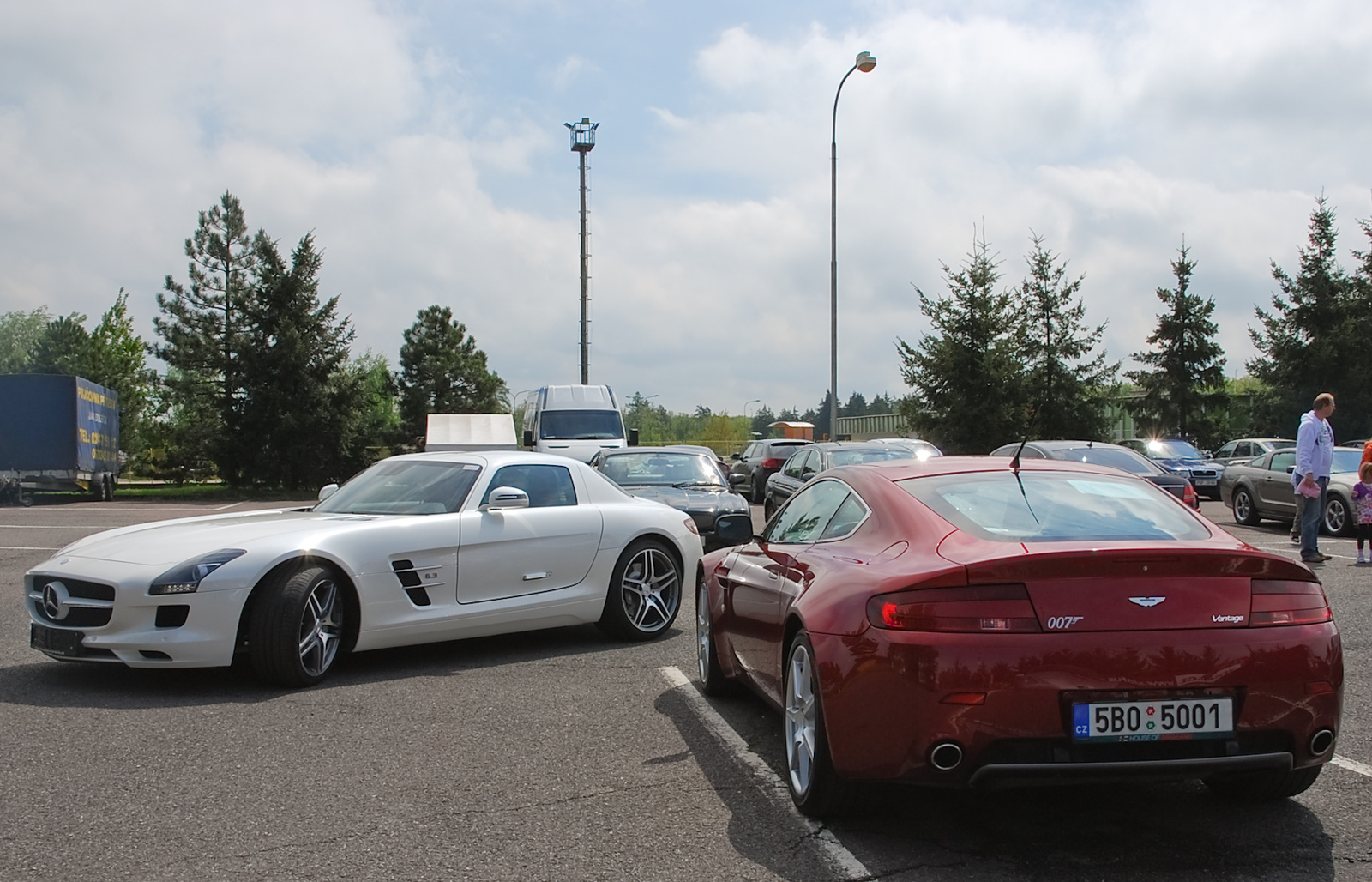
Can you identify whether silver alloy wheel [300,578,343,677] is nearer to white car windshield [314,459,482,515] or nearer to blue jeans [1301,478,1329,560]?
white car windshield [314,459,482,515]

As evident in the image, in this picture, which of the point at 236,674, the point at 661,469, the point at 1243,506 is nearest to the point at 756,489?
the point at 1243,506

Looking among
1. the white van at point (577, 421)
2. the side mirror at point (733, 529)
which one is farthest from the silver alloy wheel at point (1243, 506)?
the side mirror at point (733, 529)

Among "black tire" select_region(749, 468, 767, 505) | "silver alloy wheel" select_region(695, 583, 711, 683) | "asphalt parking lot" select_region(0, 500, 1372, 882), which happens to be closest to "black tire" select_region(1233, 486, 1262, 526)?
"black tire" select_region(749, 468, 767, 505)

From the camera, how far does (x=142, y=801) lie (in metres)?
4.22

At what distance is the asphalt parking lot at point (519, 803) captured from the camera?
3.55m

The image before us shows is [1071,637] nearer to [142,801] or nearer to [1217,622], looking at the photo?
[1217,622]

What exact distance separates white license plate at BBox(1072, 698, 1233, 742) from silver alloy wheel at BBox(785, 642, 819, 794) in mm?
913

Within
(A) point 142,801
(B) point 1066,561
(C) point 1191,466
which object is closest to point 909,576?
(B) point 1066,561

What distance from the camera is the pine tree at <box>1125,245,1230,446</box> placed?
46406 millimetres

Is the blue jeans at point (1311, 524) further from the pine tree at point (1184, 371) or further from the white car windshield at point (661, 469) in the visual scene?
the pine tree at point (1184, 371)

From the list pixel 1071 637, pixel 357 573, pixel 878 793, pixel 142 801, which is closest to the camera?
pixel 1071 637

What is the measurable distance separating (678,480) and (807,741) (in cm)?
1023

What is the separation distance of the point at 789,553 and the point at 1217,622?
6.14 ft

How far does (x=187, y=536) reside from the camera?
21.8ft
